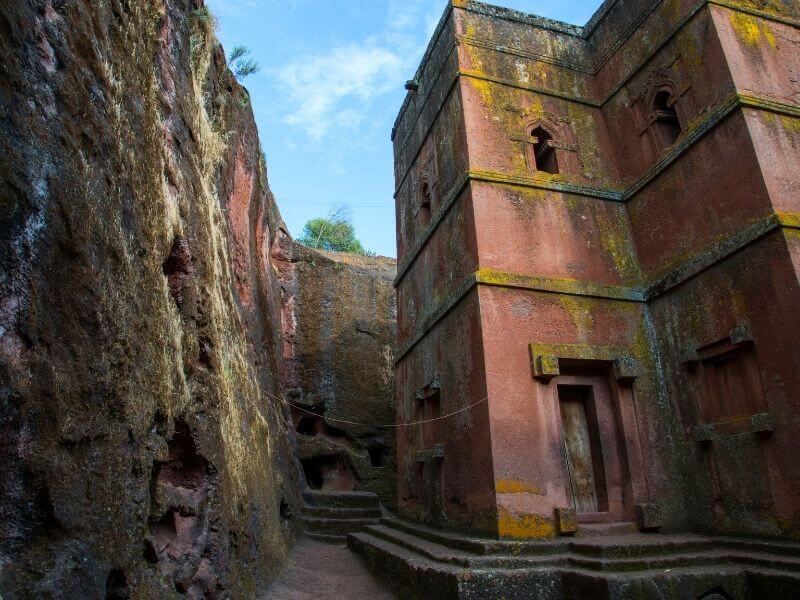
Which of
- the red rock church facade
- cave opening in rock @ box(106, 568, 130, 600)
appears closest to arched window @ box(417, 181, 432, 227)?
the red rock church facade

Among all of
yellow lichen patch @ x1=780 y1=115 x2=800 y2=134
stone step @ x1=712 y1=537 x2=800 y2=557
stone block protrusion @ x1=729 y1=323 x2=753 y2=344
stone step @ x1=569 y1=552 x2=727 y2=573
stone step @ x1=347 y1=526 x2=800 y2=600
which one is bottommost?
stone step @ x1=347 y1=526 x2=800 y2=600

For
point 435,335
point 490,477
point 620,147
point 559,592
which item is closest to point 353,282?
point 435,335

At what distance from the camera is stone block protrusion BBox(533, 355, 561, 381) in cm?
649

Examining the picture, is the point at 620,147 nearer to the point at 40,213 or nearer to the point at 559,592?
the point at 559,592

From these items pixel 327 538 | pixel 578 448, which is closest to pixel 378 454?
pixel 327 538

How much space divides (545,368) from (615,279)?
2.00 meters

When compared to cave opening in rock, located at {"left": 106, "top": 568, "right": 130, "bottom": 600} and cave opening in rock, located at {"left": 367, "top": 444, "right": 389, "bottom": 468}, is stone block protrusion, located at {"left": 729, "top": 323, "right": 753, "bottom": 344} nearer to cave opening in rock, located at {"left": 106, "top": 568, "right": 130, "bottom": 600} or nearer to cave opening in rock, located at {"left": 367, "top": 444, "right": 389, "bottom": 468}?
cave opening in rock, located at {"left": 106, "top": 568, "right": 130, "bottom": 600}

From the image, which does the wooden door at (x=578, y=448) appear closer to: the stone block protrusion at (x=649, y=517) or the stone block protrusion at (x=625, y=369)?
the stone block protrusion at (x=625, y=369)

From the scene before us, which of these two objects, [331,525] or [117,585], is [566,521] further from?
[331,525]

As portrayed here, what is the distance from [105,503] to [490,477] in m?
4.23

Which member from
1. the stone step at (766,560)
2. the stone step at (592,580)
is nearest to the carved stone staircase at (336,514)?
the stone step at (592,580)

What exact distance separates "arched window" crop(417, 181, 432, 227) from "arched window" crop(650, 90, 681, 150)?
3842 millimetres

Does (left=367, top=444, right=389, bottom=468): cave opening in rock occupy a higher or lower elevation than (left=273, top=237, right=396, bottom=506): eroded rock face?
lower

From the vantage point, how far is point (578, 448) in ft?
22.6
